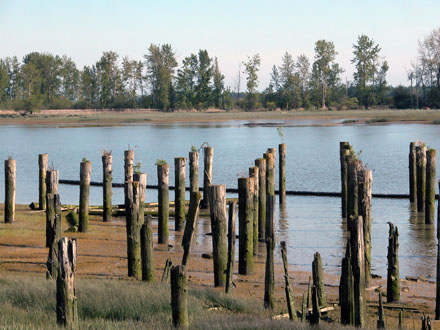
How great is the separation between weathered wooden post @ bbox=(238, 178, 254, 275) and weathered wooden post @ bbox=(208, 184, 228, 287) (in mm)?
1264

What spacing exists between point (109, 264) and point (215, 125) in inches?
3387

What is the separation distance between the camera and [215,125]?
102 metres

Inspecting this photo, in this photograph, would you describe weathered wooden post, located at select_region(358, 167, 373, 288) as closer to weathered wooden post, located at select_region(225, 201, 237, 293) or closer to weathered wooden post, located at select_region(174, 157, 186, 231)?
weathered wooden post, located at select_region(225, 201, 237, 293)

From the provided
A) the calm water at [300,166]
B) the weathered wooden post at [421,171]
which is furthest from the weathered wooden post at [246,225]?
the weathered wooden post at [421,171]

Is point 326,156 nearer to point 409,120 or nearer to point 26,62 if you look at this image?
point 409,120

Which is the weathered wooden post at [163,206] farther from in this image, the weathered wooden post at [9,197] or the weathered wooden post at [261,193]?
the weathered wooden post at [9,197]

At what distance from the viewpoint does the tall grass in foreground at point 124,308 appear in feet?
30.7

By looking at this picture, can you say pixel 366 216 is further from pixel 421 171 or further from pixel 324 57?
pixel 324 57

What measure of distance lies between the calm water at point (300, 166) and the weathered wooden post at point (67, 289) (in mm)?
8327

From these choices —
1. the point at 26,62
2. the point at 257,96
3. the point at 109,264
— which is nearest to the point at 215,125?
the point at 257,96

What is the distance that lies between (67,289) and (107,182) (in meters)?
12.4

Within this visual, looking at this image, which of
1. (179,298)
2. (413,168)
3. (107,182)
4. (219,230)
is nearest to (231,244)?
(219,230)

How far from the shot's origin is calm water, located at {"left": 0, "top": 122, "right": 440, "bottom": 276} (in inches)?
768

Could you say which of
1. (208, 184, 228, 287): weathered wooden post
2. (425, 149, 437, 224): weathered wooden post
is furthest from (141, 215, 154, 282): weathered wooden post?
(425, 149, 437, 224): weathered wooden post
